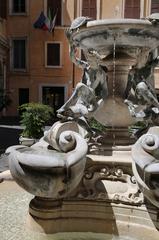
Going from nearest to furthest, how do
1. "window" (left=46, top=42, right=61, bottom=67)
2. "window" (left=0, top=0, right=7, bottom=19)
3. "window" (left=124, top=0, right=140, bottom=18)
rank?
1. "window" (left=124, top=0, right=140, bottom=18)
2. "window" (left=46, top=42, right=61, bottom=67)
3. "window" (left=0, top=0, right=7, bottom=19)

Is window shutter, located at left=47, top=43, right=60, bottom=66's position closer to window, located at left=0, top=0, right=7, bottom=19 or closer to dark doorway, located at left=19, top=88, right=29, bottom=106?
dark doorway, located at left=19, top=88, right=29, bottom=106

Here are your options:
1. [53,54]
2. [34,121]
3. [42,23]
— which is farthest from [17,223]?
[53,54]

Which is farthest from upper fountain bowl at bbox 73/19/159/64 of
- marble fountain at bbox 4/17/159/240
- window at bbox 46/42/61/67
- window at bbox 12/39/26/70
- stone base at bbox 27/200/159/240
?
window at bbox 12/39/26/70

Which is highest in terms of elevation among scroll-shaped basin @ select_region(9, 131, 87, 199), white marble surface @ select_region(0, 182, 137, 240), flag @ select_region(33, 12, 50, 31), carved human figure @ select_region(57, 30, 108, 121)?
flag @ select_region(33, 12, 50, 31)

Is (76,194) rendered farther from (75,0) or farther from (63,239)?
(75,0)

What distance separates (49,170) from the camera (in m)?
4.36

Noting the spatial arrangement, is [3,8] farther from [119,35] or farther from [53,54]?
[119,35]

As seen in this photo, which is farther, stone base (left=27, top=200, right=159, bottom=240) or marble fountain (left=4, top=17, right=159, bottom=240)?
stone base (left=27, top=200, right=159, bottom=240)

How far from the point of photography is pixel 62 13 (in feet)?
107

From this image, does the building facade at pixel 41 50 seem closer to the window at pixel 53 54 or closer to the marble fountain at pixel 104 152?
the window at pixel 53 54

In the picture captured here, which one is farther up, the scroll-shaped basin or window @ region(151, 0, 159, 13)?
window @ region(151, 0, 159, 13)

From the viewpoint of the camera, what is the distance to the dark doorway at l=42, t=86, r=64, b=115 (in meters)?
32.3

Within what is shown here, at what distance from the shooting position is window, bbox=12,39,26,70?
33062 mm

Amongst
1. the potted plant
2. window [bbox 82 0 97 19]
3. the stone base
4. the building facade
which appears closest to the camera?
the stone base
